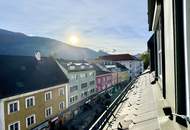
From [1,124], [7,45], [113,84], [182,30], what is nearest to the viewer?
[182,30]

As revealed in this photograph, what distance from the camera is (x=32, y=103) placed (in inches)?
864

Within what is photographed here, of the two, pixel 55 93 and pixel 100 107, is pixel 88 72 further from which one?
pixel 55 93

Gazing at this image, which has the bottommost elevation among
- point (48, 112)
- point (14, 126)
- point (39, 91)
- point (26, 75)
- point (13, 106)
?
point (14, 126)

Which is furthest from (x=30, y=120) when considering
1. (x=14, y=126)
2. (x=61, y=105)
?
(x=61, y=105)

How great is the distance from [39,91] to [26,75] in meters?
2.27

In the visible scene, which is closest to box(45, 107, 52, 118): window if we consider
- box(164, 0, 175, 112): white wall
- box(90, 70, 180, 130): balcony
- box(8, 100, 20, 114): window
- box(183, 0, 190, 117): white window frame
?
box(8, 100, 20, 114): window

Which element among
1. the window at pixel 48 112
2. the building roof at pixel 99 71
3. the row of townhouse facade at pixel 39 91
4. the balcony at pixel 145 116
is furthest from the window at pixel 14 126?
A: the building roof at pixel 99 71

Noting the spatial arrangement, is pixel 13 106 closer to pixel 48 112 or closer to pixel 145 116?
pixel 48 112

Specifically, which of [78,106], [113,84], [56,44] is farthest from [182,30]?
[56,44]

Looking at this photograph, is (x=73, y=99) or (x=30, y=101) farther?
(x=73, y=99)

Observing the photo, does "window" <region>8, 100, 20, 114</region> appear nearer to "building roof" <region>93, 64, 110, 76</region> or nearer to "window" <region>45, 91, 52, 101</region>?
"window" <region>45, 91, 52, 101</region>

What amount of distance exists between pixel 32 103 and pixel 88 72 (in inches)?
595

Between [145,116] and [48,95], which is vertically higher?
[145,116]

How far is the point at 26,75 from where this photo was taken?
24.4 metres
